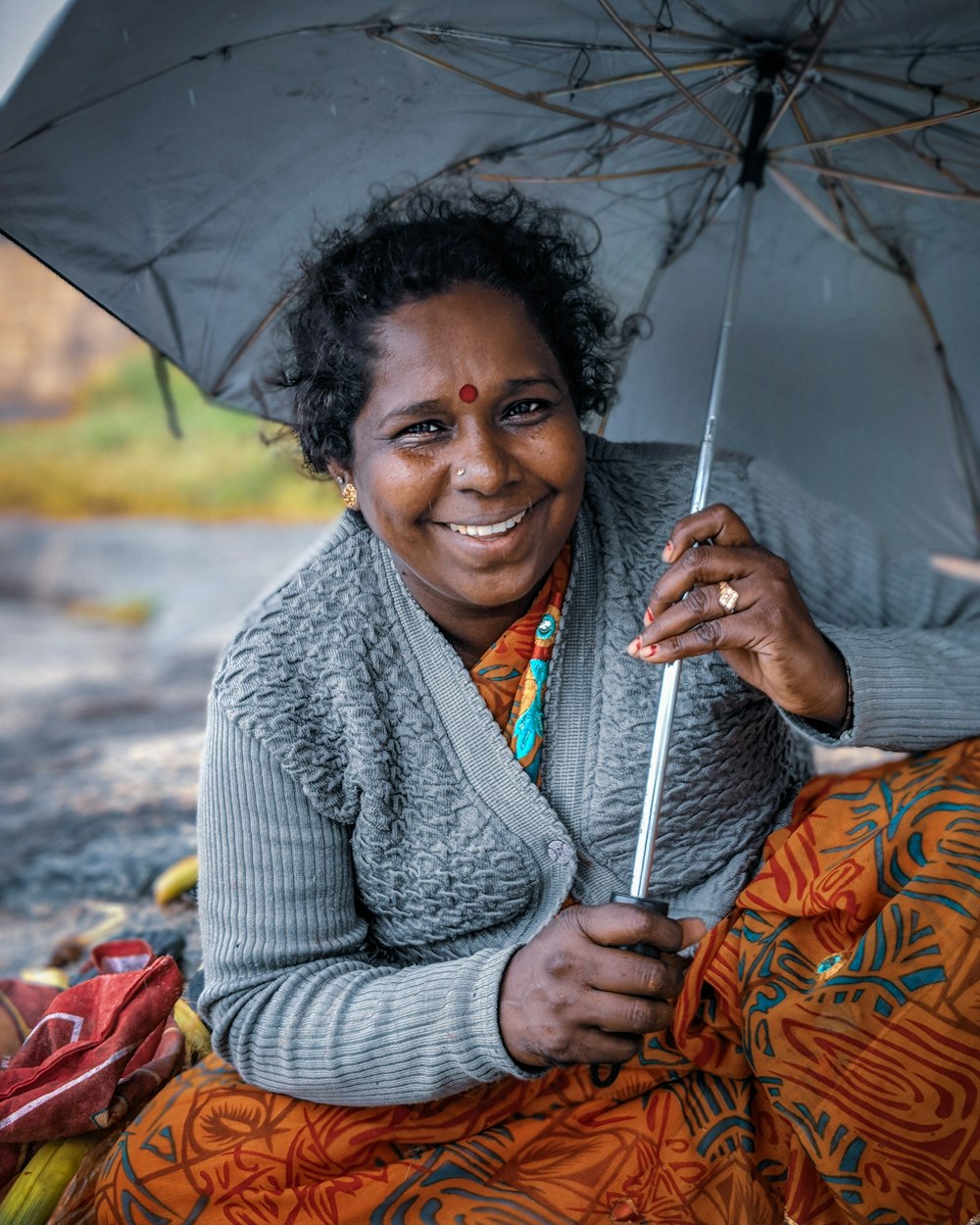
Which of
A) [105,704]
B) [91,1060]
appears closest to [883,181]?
[91,1060]

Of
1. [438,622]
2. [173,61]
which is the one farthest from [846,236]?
[173,61]

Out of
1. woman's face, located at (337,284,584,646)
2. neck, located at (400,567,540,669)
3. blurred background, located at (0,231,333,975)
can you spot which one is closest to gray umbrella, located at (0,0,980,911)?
woman's face, located at (337,284,584,646)

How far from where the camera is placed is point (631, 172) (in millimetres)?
2285

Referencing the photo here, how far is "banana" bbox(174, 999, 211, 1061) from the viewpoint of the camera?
2.41 meters

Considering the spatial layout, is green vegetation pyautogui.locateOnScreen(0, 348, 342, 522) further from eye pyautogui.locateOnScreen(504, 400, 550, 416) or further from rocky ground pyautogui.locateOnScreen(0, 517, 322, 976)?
eye pyautogui.locateOnScreen(504, 400, 550, 416)

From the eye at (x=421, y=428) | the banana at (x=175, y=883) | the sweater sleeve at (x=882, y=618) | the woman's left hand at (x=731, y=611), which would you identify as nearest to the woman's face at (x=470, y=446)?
the eye at (x=421, y=428)

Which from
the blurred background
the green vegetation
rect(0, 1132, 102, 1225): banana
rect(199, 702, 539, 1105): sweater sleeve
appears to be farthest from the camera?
the green vegetation

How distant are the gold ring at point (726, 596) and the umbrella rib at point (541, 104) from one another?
2.77 ft

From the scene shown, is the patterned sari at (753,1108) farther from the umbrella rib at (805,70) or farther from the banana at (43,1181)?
the umbrella rib at (805,70)

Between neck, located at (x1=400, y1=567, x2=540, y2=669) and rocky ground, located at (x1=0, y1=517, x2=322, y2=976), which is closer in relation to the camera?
neck, located at (x1=400, y1=567, x2=540, y2=669)

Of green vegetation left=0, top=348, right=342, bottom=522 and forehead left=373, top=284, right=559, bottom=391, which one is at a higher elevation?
green vegetation left=0, top=348, right=342, bottom=522

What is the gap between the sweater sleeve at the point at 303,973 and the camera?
1.86m

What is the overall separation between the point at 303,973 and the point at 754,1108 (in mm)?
Answer: 774

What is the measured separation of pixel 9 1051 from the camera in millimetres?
2389
